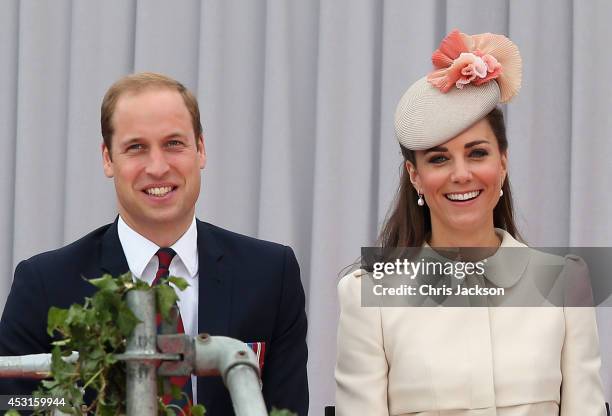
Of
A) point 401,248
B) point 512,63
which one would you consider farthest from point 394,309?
point 512,63

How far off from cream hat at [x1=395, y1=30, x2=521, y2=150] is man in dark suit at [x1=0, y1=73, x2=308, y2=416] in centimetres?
37

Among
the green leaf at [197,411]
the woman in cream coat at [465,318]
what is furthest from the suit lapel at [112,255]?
the green leaf at [197,411]

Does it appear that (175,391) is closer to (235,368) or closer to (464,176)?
(235,368)

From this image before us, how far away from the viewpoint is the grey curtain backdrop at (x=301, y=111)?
101 inches

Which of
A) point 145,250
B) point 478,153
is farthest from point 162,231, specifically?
point 478,153

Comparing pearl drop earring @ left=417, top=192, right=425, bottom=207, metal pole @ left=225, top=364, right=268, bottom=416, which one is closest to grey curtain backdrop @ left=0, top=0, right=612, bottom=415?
pearl drop earring @ left=417, top=192, right=425, bottom=207

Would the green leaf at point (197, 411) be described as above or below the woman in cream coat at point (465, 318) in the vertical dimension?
below

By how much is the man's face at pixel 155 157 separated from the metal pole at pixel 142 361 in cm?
103

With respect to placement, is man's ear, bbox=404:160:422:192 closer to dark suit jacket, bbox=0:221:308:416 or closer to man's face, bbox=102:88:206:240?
dark suit jacket, bbox=0:221:308:416

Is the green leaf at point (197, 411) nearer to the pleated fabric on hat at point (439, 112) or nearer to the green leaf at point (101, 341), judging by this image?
the green leaf at point (101, 341)

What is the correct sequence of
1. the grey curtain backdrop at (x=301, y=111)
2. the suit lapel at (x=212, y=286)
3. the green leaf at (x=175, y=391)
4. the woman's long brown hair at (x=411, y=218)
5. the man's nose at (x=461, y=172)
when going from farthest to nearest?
the grey curtain backdrop at (x=301, y=111) < the woman's long brown hair at (x=411, y=218) < the man's nose at (x=461, y=172) < the suit lapel at (x=212, y=286) < the green leaf at (x=175, y=391)

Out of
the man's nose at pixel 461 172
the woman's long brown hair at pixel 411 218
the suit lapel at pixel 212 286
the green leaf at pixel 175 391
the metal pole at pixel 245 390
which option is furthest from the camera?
the woman's long brown hair at pixel 411 218

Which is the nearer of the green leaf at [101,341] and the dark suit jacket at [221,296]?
the green leaf at [101,341]

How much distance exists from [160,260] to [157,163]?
0.17 meters
